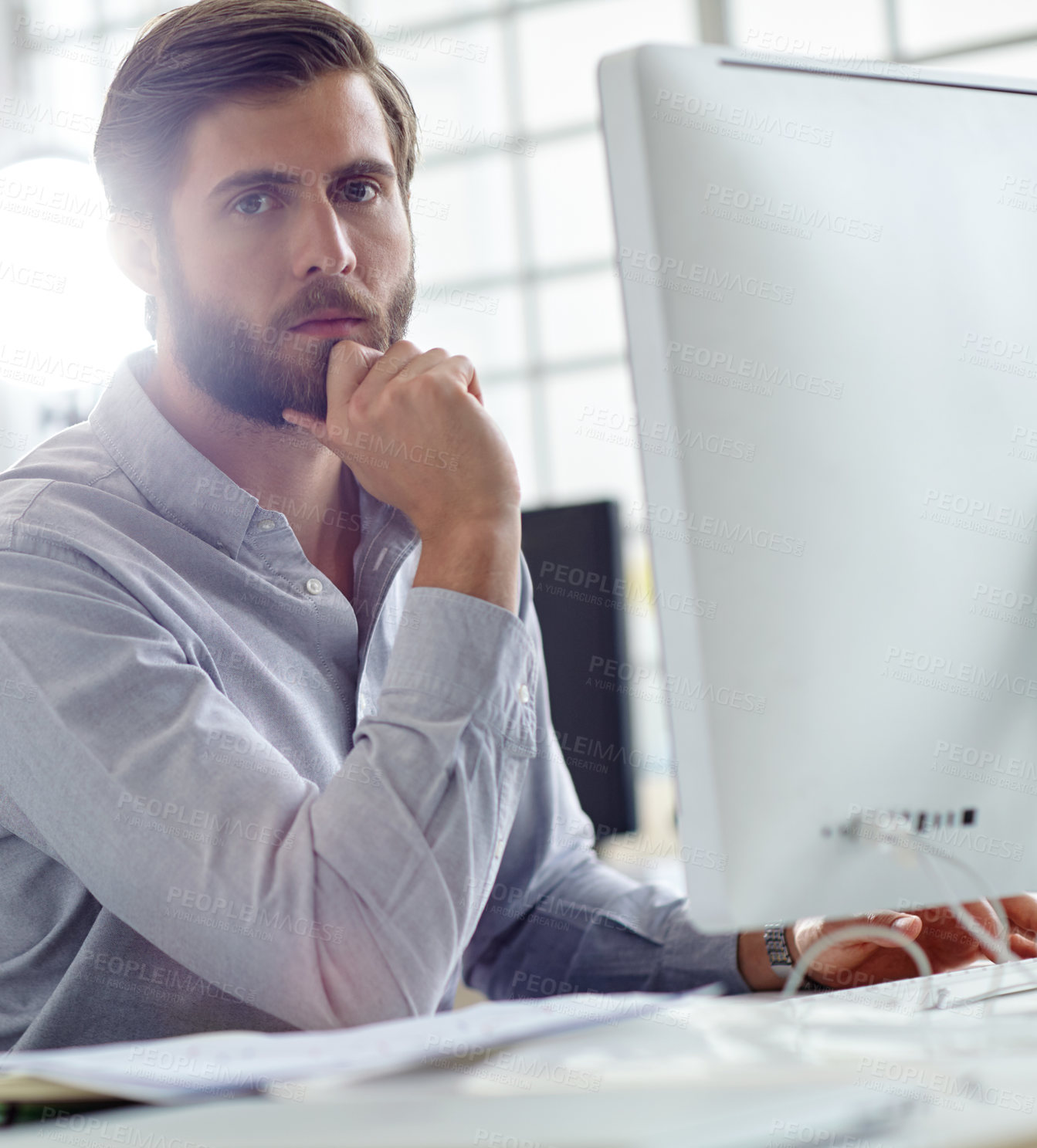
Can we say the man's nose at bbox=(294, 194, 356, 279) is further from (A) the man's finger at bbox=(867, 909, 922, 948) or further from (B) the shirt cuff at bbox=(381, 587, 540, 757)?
(A) the man's finger at bbox=(867, 909, 922, 948)

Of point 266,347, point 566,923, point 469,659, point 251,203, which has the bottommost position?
point 566,923

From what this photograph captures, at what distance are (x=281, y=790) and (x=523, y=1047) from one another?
30 centimetres

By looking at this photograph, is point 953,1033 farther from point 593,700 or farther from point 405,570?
point 593,700

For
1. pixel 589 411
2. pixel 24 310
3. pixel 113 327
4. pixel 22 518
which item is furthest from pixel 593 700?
pixel 589 411

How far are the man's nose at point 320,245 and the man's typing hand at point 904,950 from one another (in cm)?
70

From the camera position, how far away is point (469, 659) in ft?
2.53

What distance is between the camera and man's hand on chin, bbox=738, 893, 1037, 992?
2.73 feet

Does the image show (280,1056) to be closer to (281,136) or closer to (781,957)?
(781,957)

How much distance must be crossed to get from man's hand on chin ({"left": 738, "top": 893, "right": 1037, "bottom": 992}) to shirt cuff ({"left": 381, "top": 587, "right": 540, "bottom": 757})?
26 centimetres

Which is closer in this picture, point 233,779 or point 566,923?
point 233,779

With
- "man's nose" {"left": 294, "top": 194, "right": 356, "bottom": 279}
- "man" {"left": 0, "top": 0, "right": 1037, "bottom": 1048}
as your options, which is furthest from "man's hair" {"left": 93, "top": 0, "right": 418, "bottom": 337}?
"man's nose" {"left": 294, "top": 194, "right": 356, "bottom": 279}

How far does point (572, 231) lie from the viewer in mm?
4641

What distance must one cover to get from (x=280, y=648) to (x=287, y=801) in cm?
26

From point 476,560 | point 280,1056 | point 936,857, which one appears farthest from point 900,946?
point 280,1056
